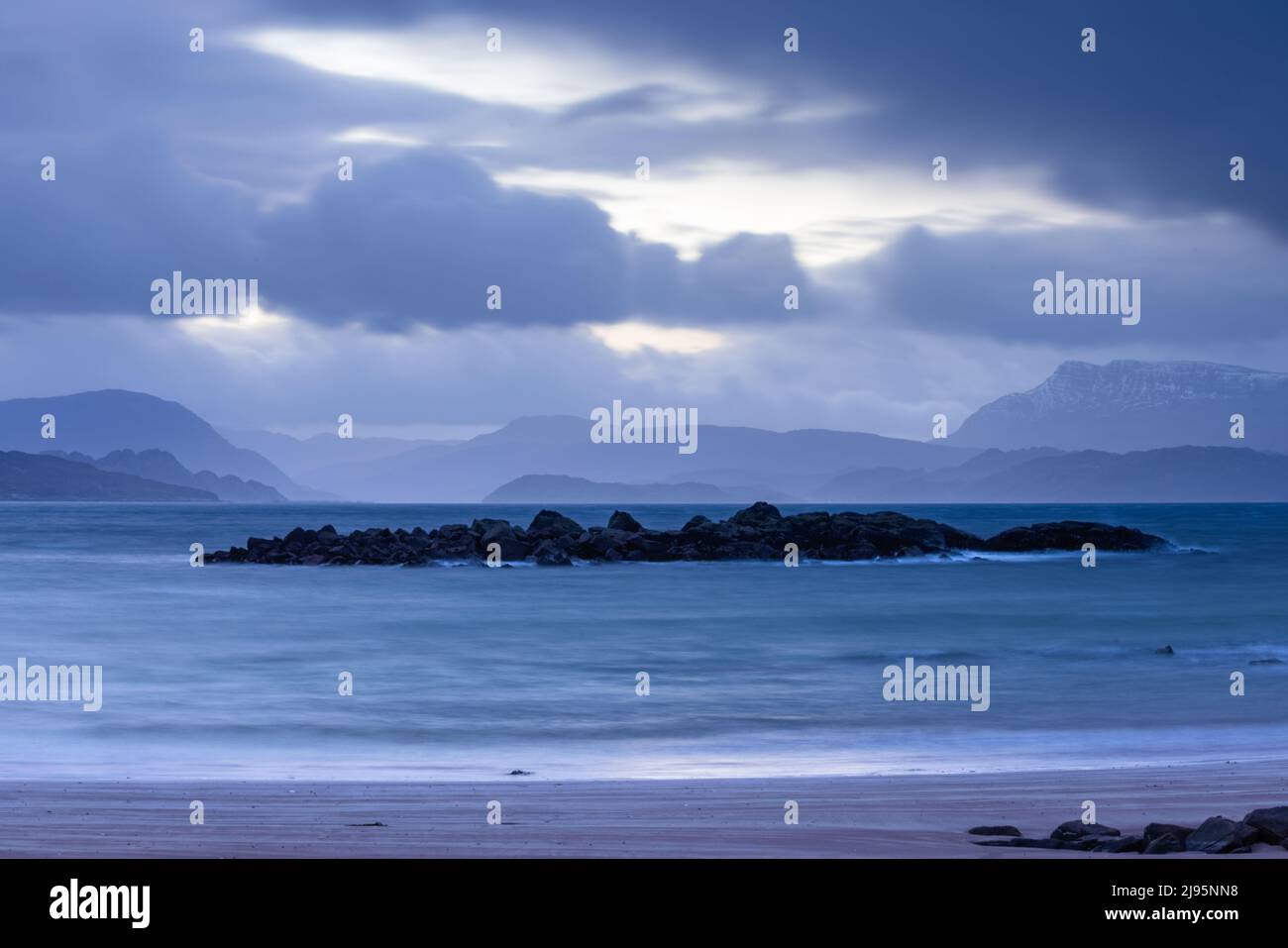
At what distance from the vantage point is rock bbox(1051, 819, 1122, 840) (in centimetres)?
887

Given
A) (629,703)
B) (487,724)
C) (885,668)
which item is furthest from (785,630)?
(487,724)

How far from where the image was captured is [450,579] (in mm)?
45344

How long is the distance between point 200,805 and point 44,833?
1.32 metres

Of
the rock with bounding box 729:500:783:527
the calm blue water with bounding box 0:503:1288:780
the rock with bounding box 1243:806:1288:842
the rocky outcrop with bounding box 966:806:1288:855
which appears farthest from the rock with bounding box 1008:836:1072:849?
the rock with bounding box 729:500:783:527

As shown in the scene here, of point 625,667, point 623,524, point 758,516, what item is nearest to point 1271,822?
point 625,667

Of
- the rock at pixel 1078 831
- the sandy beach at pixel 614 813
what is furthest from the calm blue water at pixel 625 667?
the rock at pixel 1078 831

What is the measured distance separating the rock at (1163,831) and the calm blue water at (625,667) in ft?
15.3

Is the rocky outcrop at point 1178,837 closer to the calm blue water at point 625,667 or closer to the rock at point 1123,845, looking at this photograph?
the rock at point 1123,845

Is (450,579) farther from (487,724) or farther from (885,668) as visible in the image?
(487,724)

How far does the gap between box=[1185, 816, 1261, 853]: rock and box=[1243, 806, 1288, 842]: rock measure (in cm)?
5

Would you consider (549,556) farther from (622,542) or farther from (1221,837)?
(1221,837)

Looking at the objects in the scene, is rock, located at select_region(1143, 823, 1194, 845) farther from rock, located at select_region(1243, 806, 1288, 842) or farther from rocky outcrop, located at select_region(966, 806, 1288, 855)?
rock, located at select_region(1243, 806, 1288, 842)

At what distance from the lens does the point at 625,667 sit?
81.8ft

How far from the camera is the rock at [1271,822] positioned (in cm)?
842
